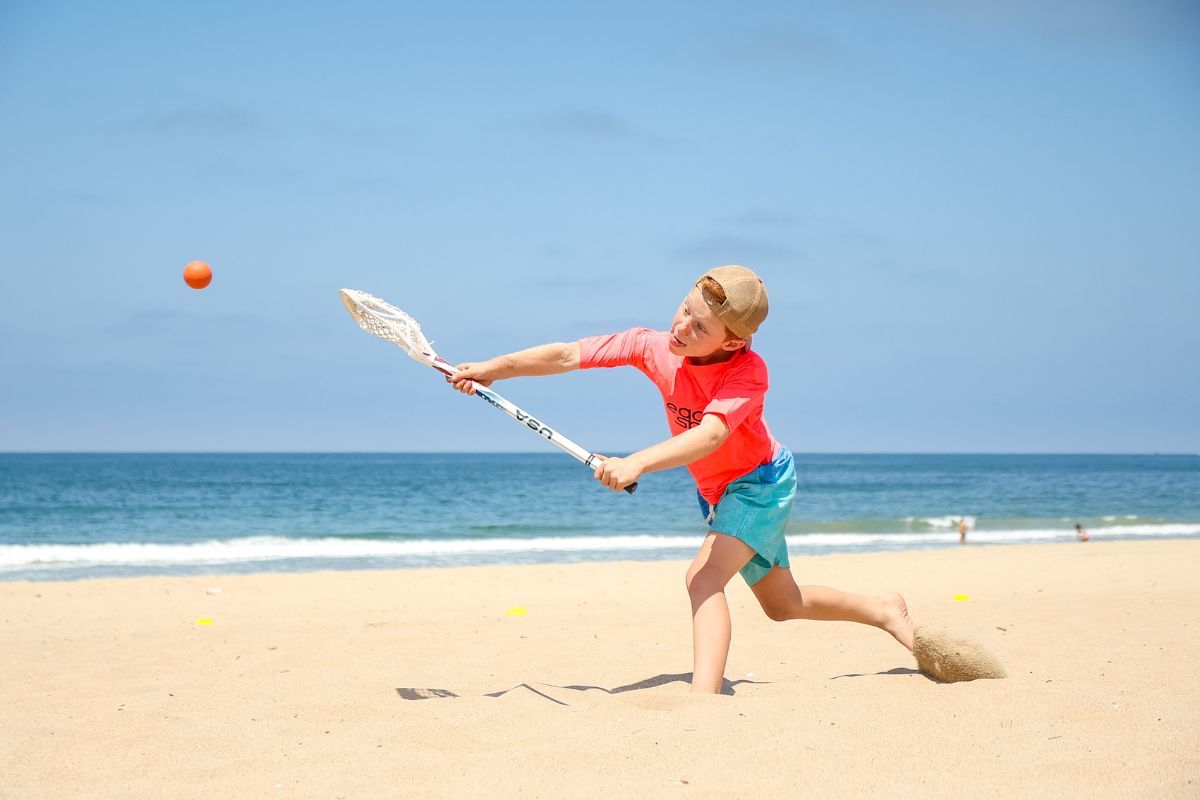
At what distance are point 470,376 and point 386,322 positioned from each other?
1.99 feet

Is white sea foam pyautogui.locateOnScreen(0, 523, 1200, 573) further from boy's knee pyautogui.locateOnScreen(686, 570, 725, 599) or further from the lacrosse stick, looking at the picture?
boy's knee pyautogui.locateOnScreen(686, 570, 725, 599)

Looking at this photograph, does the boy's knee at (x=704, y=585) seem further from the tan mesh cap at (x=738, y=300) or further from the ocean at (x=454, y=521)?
the ocean at (x=454, y=521)

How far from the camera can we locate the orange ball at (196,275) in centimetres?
602

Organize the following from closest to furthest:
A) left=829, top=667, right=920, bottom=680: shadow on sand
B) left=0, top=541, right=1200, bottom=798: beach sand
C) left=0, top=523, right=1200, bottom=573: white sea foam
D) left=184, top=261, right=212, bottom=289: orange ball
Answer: left=0, top=541, right=1200, bottom=798: beach sand → left=829, top=667, right=920, bottom=680: shadow on sand → left=184, top=261, right=212, bottom=289: orange ball → left=0, top=523, right=1200, bottom=573: white sea foam

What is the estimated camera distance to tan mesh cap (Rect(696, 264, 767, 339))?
13.3ft

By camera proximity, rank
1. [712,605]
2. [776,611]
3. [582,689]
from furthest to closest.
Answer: [582,689] < [776,611] < [712,605]

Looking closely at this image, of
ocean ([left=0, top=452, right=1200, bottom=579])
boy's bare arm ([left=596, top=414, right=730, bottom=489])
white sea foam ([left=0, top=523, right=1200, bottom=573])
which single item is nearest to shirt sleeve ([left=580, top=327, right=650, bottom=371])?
boy's bare arm ([left=596, top=414, right=730, bottom=489])

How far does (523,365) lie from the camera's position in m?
4.63

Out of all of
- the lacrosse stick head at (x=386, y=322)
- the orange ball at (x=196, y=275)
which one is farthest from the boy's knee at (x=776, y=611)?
the orange ball at (x=196, y=275)

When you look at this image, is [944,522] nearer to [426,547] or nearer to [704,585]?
[426,547]

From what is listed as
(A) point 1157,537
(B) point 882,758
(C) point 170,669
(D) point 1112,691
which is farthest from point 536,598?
(A) point 1157,537

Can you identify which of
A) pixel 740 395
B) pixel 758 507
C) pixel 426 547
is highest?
pixel 740 395

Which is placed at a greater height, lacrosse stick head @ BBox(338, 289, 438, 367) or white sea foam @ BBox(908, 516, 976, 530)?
lacrosse stick head @ BBox(338, 289, 438, 367)

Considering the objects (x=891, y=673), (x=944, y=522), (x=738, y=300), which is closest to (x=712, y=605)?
(x=738, y=300)
